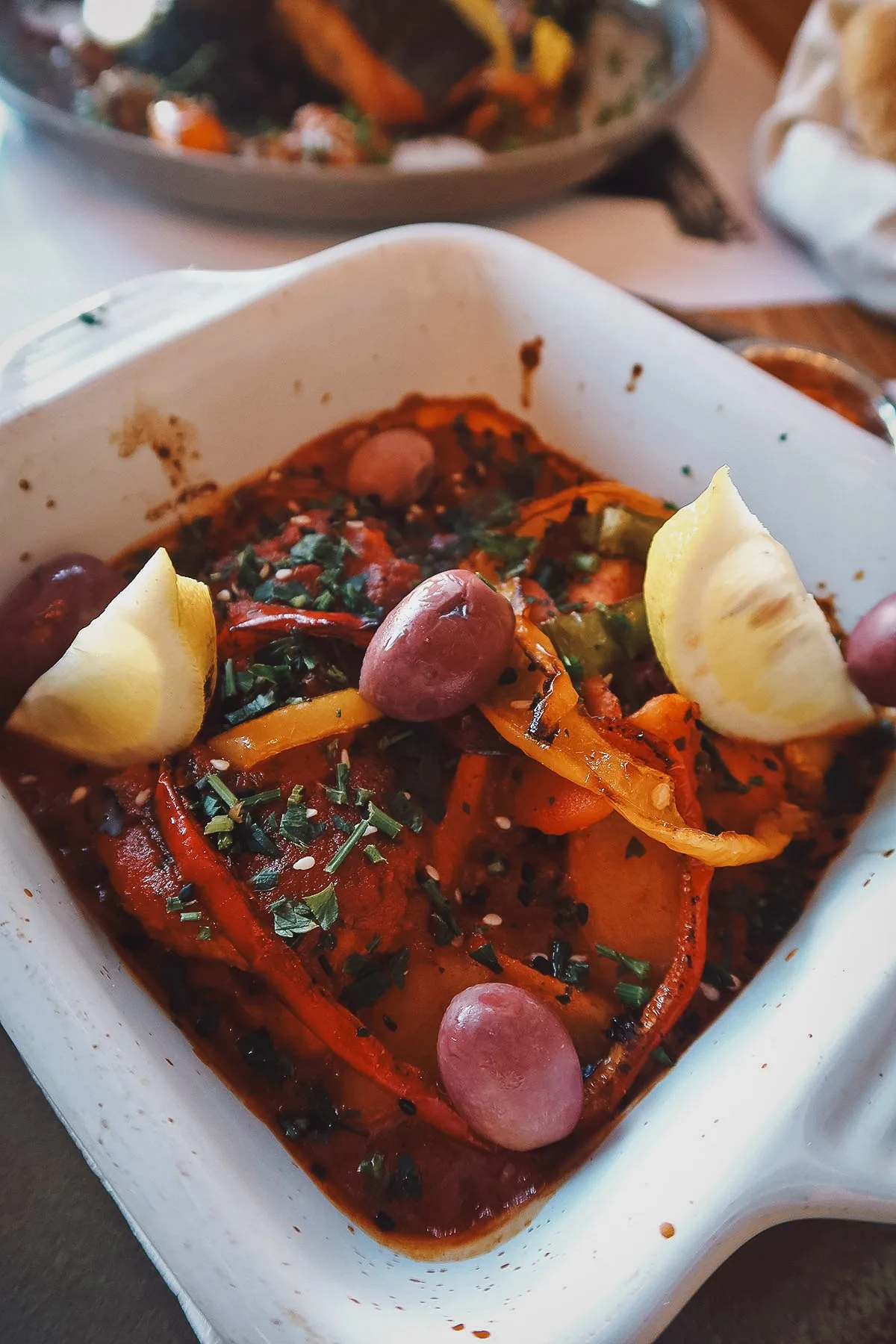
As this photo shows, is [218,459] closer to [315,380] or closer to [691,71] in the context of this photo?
[315,380]

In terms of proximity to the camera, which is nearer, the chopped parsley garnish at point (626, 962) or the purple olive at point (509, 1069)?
the purple olive at point (509, 1069)

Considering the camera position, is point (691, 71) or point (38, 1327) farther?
point (691, 71)

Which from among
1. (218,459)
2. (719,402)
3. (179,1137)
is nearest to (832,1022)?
(179,1137)

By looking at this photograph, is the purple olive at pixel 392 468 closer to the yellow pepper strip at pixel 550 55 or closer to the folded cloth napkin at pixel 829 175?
the folded cloth napkin at pixel 829 175

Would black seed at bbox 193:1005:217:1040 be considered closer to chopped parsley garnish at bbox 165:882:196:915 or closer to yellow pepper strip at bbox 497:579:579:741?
chopped parsley garnish at bbox 165:882:196:915

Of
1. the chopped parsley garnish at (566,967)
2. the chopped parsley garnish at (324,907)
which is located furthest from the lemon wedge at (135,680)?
the chopped parsley garnish at (566,967)
